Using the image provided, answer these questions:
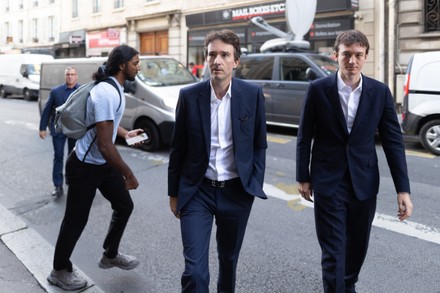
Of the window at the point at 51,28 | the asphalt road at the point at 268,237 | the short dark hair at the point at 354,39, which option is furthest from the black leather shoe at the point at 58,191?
the window at the point at 51,28

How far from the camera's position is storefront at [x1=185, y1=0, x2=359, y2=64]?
1641 centimetres

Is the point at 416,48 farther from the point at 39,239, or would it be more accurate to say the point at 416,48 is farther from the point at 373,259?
the point at 39,239

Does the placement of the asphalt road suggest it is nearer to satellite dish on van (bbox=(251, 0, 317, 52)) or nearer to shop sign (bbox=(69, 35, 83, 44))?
satellite dish on van (bbox=(251, 0, 317, 52))

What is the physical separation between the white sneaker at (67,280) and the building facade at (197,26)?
13.4 m

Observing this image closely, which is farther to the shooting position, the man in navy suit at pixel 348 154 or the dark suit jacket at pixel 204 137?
the man in navy suit at pixel 348 154

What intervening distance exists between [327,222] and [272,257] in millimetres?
1391

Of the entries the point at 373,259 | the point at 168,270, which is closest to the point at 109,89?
the point at 168,270

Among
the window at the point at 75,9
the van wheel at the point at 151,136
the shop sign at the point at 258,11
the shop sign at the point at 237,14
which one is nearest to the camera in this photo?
the van wheel at the point at 151,136

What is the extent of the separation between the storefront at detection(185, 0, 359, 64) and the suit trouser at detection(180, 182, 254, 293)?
14.6 meters

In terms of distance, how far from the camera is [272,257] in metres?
4.20

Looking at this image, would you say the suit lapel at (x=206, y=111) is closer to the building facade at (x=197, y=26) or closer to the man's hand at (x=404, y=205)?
the man's hand at (x=404, y=205)

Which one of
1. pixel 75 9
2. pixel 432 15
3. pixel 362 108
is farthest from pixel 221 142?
pixel 75 9

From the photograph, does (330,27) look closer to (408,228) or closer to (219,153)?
(408,228)

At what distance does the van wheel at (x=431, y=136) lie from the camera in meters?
8.61
